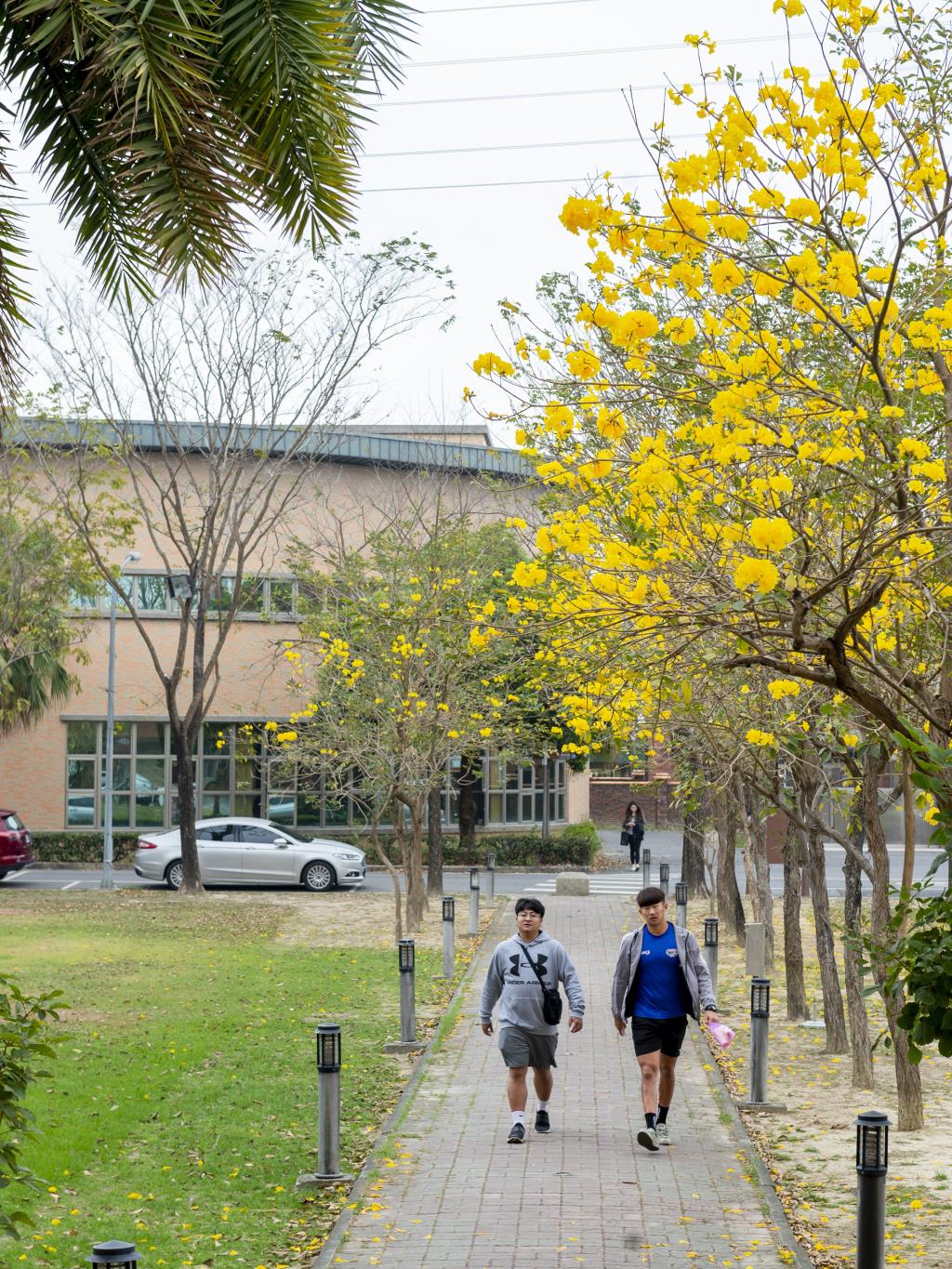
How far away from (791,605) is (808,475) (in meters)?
0.84

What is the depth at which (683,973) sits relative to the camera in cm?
990

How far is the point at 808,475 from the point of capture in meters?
6.96

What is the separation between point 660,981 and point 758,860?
1226cm

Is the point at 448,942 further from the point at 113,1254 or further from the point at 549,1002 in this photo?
the point at 113,1254

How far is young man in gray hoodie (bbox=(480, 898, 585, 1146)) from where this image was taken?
984 cm

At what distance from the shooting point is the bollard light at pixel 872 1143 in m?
6.59

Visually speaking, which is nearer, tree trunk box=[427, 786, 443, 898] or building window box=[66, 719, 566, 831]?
tree trunk box=[427, 786, 443, 898]

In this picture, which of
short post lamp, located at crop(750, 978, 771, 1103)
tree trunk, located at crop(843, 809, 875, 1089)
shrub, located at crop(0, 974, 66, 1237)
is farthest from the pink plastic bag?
shrub, located at crop(0, 974, 66, 1237)

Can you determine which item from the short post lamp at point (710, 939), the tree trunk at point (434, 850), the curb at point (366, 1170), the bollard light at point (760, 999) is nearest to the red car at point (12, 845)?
the tree trunk at point (434, 850)

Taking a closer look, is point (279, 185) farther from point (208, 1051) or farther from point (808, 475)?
point (208, 1051)

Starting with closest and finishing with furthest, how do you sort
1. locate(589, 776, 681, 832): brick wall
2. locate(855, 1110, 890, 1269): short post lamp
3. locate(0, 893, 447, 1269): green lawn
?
locate(855, 1110, 890, 1269): short post lamp → locate(0, 893, 447, 1269): green lawn → locate(589, 776, 681, 832): brick wall

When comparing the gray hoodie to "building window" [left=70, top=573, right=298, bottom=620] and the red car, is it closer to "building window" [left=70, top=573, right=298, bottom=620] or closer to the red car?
the red car

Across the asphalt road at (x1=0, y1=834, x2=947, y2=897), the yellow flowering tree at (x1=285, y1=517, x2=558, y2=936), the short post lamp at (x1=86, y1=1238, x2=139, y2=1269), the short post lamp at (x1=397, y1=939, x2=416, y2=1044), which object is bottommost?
the asphalt road at (x1=0, y1=834, x2=947, y2=897)

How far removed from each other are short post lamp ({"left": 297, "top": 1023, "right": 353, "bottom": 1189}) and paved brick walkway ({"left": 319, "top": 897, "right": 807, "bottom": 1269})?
33 centimetres
